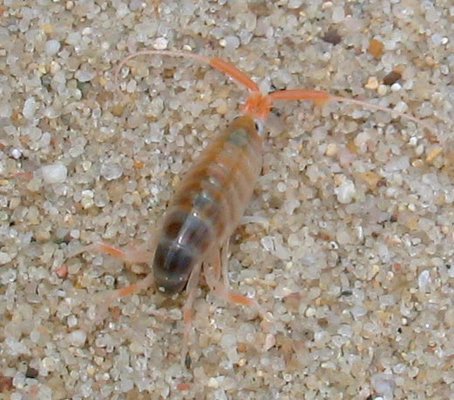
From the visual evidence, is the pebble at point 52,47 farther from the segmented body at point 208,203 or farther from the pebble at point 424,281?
the pebble at point 424,281

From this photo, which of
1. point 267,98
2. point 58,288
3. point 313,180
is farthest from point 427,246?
point 58,288

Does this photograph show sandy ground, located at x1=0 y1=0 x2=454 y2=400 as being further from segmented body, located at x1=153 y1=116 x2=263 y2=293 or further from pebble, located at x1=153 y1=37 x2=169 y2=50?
segmented body, located at x1=153 y1=116 x2=263 y2=293

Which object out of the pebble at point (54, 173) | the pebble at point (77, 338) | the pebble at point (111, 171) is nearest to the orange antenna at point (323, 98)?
the pebble at point (111, 171)

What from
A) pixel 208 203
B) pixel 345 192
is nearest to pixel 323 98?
pixel 345 192

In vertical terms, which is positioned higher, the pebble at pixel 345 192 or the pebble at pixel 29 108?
the pebble at pixel 29 108

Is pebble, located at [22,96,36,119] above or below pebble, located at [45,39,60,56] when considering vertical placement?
below

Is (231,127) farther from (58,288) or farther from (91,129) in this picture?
(58,288)

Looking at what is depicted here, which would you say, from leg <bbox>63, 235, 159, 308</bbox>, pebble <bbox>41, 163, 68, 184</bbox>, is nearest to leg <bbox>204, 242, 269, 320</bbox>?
leg <bbox>63, 235, 159, 308</bbox>

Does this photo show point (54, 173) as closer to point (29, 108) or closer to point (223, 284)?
point (29, 108)
